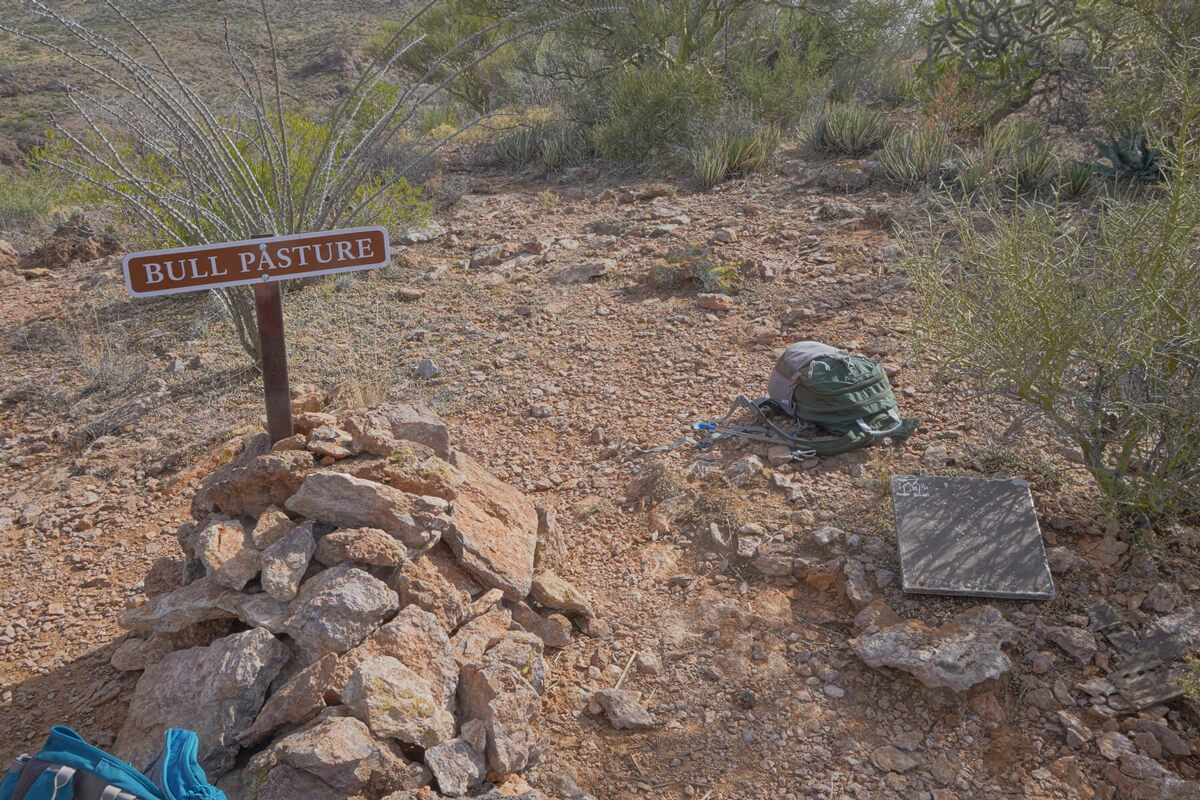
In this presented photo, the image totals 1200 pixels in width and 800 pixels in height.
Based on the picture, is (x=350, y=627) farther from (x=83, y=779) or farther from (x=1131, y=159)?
(x=1131, y=159)

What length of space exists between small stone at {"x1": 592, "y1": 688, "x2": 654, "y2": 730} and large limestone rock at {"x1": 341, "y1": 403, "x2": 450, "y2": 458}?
110cm

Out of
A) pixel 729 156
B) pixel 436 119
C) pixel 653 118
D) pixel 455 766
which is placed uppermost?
pixel 653 118

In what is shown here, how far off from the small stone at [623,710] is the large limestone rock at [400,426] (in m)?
1.10

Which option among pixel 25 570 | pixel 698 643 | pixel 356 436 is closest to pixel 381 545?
pixel 356 436

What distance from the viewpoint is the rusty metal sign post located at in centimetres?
247

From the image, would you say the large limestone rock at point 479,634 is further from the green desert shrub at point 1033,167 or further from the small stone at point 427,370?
the green desert shrub at point 1033,167

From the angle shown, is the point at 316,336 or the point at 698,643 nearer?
the point at 698,643

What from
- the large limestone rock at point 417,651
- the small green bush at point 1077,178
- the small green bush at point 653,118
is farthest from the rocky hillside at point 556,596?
the small green bush at point 653,118

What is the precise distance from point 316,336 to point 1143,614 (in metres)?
4.42

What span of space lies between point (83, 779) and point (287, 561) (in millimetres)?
898

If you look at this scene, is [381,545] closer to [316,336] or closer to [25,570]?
[25,570]

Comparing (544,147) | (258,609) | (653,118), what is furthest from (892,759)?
(544,147)

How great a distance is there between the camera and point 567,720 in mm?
2525

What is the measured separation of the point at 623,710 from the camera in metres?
2.50
